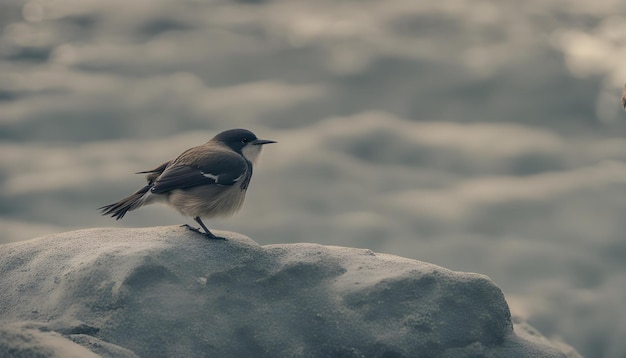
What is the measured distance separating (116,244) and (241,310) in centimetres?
108

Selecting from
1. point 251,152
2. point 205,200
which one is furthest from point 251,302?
point 251,152

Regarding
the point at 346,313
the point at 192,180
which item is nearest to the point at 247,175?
the point at 192,180

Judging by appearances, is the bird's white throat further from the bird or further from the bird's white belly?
the bird's white belly

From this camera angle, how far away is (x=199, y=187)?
6.54m

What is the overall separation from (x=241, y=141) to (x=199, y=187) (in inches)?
30.6

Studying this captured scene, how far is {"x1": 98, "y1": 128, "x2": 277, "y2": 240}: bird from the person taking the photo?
6.50 m

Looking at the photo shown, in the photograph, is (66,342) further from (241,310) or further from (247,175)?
(247,175)

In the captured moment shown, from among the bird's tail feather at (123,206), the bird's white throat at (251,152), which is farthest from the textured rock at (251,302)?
the bird's white throat at (251,152)

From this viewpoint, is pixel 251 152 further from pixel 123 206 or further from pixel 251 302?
pixel 251 302

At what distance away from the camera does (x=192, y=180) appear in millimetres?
6523

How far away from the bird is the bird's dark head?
25cm

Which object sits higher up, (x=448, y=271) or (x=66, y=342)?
(x=448, y=271)

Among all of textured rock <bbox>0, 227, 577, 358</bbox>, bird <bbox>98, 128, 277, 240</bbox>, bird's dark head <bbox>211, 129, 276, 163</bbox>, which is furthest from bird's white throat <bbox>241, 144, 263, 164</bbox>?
textured rock <bbox>0, 227, 577, 358</bbox>

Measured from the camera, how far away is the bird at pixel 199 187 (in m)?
6.50
